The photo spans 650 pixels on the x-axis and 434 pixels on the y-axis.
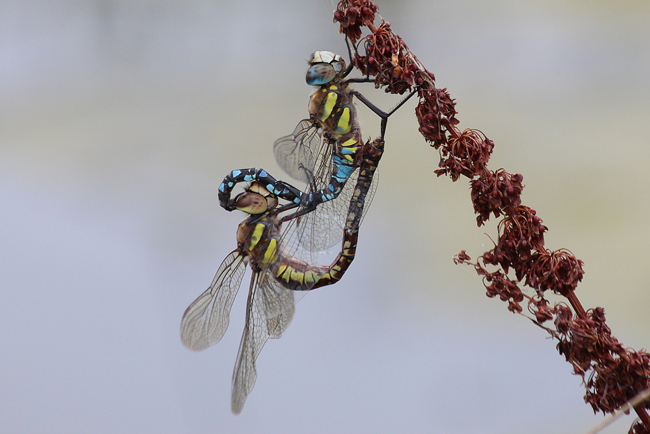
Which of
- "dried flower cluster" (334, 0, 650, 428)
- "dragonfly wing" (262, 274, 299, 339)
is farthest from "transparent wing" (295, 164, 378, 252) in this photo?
"dried flower cluster" (334, 0, 650, 428)

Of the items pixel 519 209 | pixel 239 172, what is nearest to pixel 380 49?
pixel 519 209

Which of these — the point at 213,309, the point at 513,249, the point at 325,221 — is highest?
the point at 325,221

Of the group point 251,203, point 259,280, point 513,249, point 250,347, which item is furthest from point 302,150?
point 513,249

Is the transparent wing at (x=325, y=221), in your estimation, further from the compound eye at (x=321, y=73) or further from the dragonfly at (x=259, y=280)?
the compound eye at (x=321, y=73)

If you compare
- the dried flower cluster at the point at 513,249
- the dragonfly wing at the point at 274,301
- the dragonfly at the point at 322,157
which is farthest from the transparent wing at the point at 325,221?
the dried flower cluster at the point at 513,249

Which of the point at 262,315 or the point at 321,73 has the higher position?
the point at 321,73

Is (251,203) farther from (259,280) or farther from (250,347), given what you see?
(250,347)
